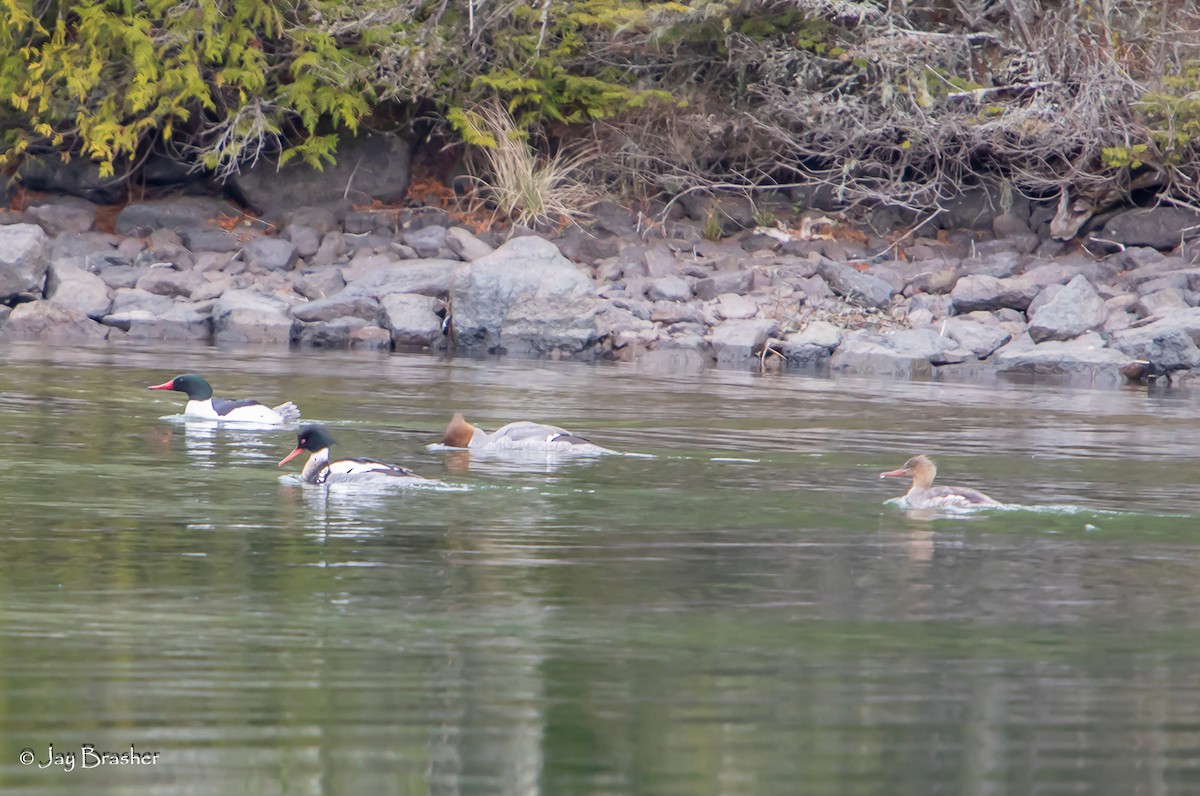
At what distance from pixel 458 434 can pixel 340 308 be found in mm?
11375

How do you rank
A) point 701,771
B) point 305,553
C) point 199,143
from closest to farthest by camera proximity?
1. point 701,771
2. point 305,553
3. point 199,143

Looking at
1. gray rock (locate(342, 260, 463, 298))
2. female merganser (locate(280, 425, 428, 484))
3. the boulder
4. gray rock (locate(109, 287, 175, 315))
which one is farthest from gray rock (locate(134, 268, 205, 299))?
female merganser (locate(280, 425, 428, 484))

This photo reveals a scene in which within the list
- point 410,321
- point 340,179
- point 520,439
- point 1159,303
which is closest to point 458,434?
point 520,439

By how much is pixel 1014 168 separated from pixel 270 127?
10843mm

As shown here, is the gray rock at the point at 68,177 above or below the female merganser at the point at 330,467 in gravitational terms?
above

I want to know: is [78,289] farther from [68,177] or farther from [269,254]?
[68,177]

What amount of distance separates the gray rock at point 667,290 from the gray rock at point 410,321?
112 inches

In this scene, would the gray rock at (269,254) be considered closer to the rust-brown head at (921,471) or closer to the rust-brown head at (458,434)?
the rust-brown head at (458,434)

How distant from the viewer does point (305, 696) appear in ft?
17.7

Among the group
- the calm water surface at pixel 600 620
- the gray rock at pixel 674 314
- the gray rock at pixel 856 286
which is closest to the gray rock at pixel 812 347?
the gray rock at pixel 674 314

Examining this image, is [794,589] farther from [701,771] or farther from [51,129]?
[51,129]

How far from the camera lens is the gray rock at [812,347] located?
22078 millimetres

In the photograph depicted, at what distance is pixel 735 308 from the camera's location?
23453 millimetres

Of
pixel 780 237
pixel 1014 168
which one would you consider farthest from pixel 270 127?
pixel 1014 168
